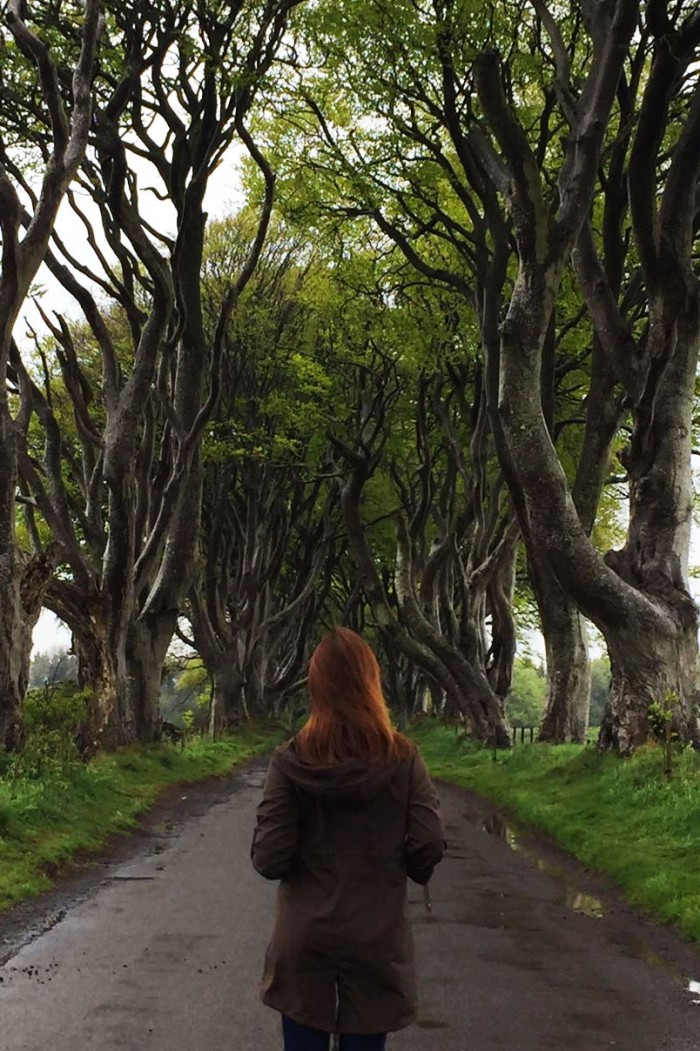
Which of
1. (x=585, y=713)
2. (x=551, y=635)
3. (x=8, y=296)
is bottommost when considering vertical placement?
(x=585, y=713)

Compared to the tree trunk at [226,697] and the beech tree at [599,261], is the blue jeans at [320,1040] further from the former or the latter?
the tree trunk at [226,697]

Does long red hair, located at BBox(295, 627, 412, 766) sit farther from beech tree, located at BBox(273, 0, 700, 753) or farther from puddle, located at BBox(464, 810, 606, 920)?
beech tree, located at BBox(273, 0, 700, 753)

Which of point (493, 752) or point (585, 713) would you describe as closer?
point (585, 713)

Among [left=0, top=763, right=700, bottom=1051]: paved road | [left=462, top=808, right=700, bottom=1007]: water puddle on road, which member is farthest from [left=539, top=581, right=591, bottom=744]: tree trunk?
[left=0, top=763, right=700, bottom=1051]: paved road

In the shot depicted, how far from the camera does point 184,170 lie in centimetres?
1753

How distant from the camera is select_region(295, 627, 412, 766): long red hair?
11.0 ft

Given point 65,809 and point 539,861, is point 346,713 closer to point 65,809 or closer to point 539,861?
point 539,861

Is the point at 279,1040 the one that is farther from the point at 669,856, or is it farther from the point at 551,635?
the point at 551,635

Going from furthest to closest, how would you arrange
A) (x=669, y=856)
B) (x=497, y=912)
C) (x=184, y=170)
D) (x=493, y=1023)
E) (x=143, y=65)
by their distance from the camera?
(x=184, y=170)
(x=143, y=65)
(x=669, y=856)
(x=497, y=912)
(x=493, y=1023)

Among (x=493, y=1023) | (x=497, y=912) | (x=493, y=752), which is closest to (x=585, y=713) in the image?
(x=493, y=752)

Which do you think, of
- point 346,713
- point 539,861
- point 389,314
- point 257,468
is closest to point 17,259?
point 539,861

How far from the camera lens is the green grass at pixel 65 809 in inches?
354

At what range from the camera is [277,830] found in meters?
3.33

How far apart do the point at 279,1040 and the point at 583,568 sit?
847cm
